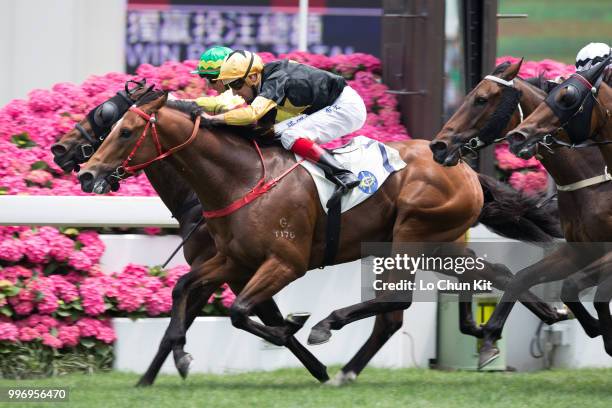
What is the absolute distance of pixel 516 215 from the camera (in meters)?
8.77

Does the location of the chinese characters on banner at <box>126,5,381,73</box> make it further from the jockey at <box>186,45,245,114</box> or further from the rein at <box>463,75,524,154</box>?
the rein at <box>463,75,524,154</box>

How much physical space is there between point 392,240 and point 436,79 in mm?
A: 2411

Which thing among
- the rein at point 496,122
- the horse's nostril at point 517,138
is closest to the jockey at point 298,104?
the rein at point 496,122

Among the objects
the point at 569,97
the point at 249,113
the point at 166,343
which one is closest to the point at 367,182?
the point at 249,113

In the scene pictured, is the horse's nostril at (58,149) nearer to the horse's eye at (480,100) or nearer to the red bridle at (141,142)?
the red bridle at (141,142)

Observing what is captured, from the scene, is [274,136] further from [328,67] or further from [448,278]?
[328,67]

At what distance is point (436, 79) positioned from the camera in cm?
1020

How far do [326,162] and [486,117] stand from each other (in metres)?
1.02

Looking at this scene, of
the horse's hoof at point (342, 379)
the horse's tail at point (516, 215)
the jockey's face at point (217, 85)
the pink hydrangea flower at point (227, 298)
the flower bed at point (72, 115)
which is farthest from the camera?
the flower bed at point (72, 115)

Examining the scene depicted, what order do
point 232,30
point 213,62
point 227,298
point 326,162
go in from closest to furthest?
point 326,162 → point 213,62 → point 227,298 → point 232,30

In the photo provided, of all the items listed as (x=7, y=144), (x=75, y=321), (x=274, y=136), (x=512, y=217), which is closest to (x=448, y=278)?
(x=512, y=217)

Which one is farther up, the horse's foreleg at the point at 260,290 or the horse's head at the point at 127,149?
the horse's head at the point at 127,149

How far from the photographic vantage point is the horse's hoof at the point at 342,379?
312 inches

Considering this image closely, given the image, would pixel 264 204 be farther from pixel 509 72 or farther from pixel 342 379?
pixel 509 72
